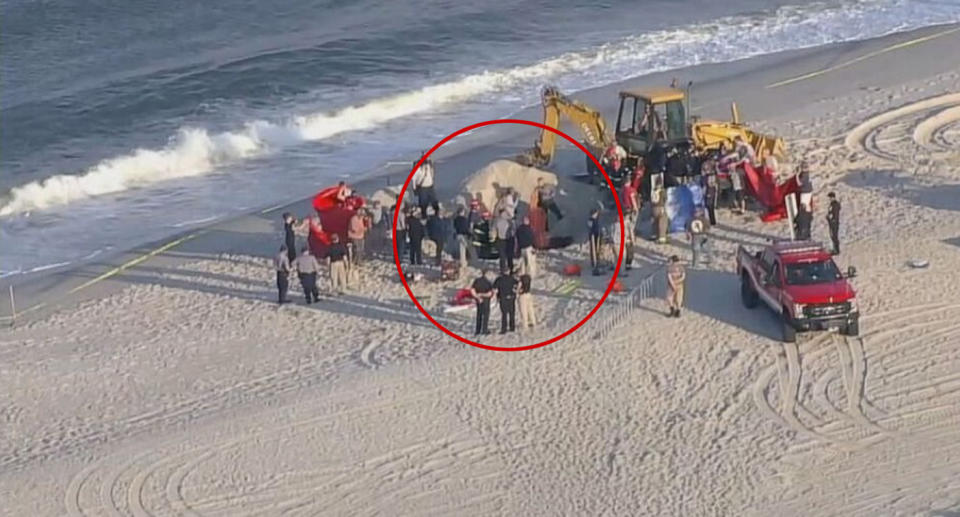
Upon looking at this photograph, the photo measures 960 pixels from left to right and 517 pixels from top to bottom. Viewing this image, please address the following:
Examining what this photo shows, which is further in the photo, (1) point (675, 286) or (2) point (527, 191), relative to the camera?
(2) point (527, 191)

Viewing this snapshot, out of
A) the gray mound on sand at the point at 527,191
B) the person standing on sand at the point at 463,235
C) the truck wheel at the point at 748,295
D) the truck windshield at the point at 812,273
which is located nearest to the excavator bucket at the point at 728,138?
the gray mound on sand at the point at 527,191

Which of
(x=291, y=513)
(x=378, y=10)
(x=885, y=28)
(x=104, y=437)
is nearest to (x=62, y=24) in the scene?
(x=378, y=10)

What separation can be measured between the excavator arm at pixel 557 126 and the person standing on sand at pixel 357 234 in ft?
14.3

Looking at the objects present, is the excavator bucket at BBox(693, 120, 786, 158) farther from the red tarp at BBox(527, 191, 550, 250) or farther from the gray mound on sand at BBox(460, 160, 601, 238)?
the red tarp at BBox(527, 191, 550, 250)

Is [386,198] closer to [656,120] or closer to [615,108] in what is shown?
[656,120]

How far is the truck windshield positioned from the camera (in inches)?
1066

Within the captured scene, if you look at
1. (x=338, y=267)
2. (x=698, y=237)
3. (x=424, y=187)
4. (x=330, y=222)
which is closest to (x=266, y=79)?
(x=330, y=222)

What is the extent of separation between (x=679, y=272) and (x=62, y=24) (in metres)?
37.2

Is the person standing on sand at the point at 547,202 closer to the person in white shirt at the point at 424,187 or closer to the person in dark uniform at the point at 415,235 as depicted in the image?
the person in white shirt at the point at 424,187

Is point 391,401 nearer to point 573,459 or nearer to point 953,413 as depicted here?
point 573,459

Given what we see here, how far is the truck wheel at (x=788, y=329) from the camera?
26.8 metres

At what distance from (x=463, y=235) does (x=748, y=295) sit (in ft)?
18.8

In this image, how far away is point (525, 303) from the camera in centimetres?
2828

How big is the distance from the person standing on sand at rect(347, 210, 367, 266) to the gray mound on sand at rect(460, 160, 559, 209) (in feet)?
7.57
